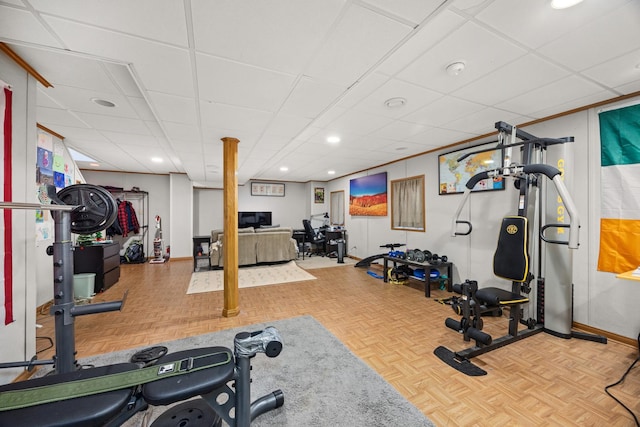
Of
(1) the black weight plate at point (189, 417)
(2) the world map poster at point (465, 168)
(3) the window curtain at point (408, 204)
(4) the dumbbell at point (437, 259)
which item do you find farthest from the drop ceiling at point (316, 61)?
(1) the black weight plate at point (189, 417)

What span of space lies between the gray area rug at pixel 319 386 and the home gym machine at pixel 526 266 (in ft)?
2.64

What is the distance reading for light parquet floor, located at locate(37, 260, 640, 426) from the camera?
5.41ft

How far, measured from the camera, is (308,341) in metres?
2.50

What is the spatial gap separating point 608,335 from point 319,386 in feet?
10.1

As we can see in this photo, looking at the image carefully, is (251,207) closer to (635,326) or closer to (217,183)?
(217,183)

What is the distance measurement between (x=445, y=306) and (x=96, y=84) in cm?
469

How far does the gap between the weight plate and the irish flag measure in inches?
176

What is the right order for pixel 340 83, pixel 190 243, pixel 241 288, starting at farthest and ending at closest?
pixel 190 243 → pixel 241 288 → pixel 340 83

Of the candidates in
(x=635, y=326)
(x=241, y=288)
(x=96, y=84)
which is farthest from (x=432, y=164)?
(x=96, y=84)

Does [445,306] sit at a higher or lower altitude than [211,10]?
lower

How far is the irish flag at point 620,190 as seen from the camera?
2334 millimetres

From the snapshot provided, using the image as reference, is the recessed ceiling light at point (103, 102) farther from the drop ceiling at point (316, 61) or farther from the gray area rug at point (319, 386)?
the gray area rug at point (319, 386)

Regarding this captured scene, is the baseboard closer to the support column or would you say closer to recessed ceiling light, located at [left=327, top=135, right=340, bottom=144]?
recessed ceiling light, located at [left=327, top=135, right=340, bottom=144]

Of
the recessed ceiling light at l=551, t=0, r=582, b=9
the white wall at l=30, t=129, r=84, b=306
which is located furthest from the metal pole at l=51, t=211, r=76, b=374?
the recessed ceiling light at l=551, t=0, r=582, b=9
